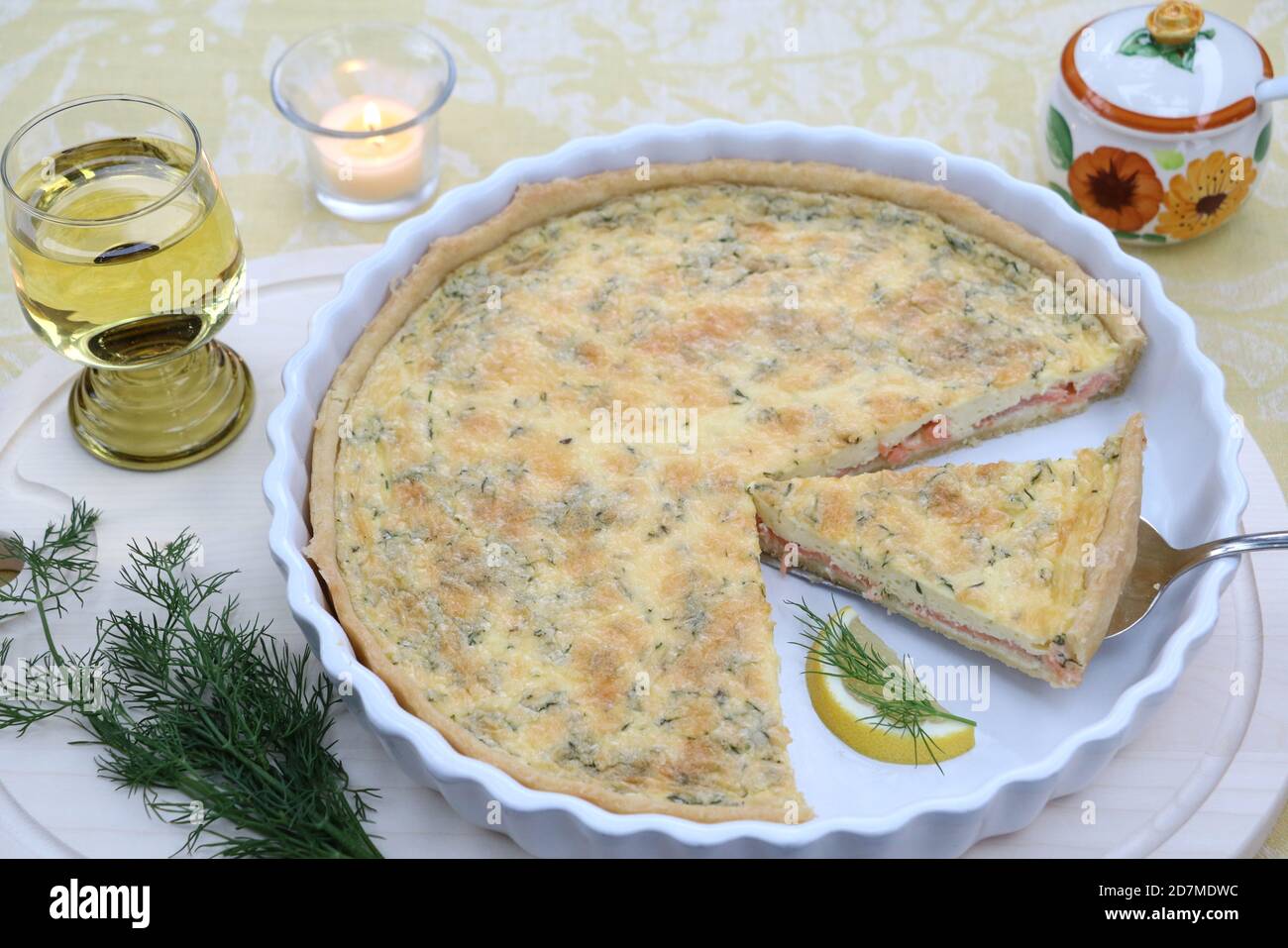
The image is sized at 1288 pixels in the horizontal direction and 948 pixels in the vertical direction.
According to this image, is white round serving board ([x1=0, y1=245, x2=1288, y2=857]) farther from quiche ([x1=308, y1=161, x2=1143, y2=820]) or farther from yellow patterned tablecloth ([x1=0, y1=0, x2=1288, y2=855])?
yellow patterned tablecloth ([x1=0, y1=0, x2=1288, y2=855])

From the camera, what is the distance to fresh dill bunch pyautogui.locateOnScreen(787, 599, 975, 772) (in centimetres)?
331

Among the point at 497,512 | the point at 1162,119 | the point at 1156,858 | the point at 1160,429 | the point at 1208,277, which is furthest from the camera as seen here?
the point at 1208,277

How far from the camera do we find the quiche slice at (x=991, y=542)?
344cm

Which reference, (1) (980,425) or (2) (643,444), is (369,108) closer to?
(2) (643,444)

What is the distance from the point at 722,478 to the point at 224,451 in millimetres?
1465

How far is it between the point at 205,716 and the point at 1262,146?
3.62 metres

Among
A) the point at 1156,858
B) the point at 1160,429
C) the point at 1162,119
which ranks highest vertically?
the point at 1162,119

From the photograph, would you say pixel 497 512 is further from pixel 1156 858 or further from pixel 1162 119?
pixel 1162 119

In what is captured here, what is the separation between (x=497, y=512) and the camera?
3637 millimetres

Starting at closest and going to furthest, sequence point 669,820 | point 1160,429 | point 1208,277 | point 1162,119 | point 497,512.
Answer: point 669,820, point 497,512, point 1160,429, point 1162,119, point 1208,277

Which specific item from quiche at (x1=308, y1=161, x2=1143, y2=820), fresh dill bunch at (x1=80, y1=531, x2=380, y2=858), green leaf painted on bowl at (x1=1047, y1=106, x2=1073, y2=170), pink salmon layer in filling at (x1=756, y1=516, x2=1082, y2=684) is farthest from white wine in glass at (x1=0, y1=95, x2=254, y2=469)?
green leaf painted on bowl at (x1=1047, y1=106, x2=1073, y2=170)

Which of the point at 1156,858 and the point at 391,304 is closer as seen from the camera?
→ the point at 1156,858

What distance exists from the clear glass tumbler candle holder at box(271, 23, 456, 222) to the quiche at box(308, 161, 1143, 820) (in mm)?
753
